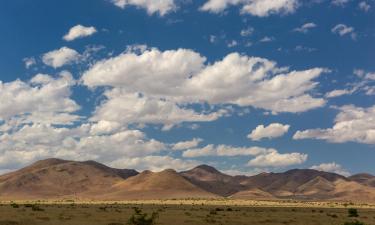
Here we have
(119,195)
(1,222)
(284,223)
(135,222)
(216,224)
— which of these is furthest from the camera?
(119,195)

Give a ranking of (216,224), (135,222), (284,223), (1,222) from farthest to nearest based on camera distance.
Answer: (284,223)
(216,224)
(1,222)
(135,222)

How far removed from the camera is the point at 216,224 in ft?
147

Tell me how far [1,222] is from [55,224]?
14.2 feet

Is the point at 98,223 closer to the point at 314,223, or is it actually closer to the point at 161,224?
the point at 161,224

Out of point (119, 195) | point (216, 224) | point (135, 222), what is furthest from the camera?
point (119, 195)

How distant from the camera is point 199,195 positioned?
7864 inches

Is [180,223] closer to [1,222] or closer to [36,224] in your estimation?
[36,224]

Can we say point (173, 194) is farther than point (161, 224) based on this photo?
Yes

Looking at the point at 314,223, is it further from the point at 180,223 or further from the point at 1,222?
the point at 1,222

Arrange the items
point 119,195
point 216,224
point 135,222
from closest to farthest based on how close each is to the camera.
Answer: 1. point 135,222
2. point 216,224
3. point 119,195

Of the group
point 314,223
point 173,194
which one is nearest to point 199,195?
point 173,194

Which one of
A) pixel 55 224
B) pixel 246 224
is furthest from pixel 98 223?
pixel 246 224

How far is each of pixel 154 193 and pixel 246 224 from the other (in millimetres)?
155574

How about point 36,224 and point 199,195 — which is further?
point 199,195
